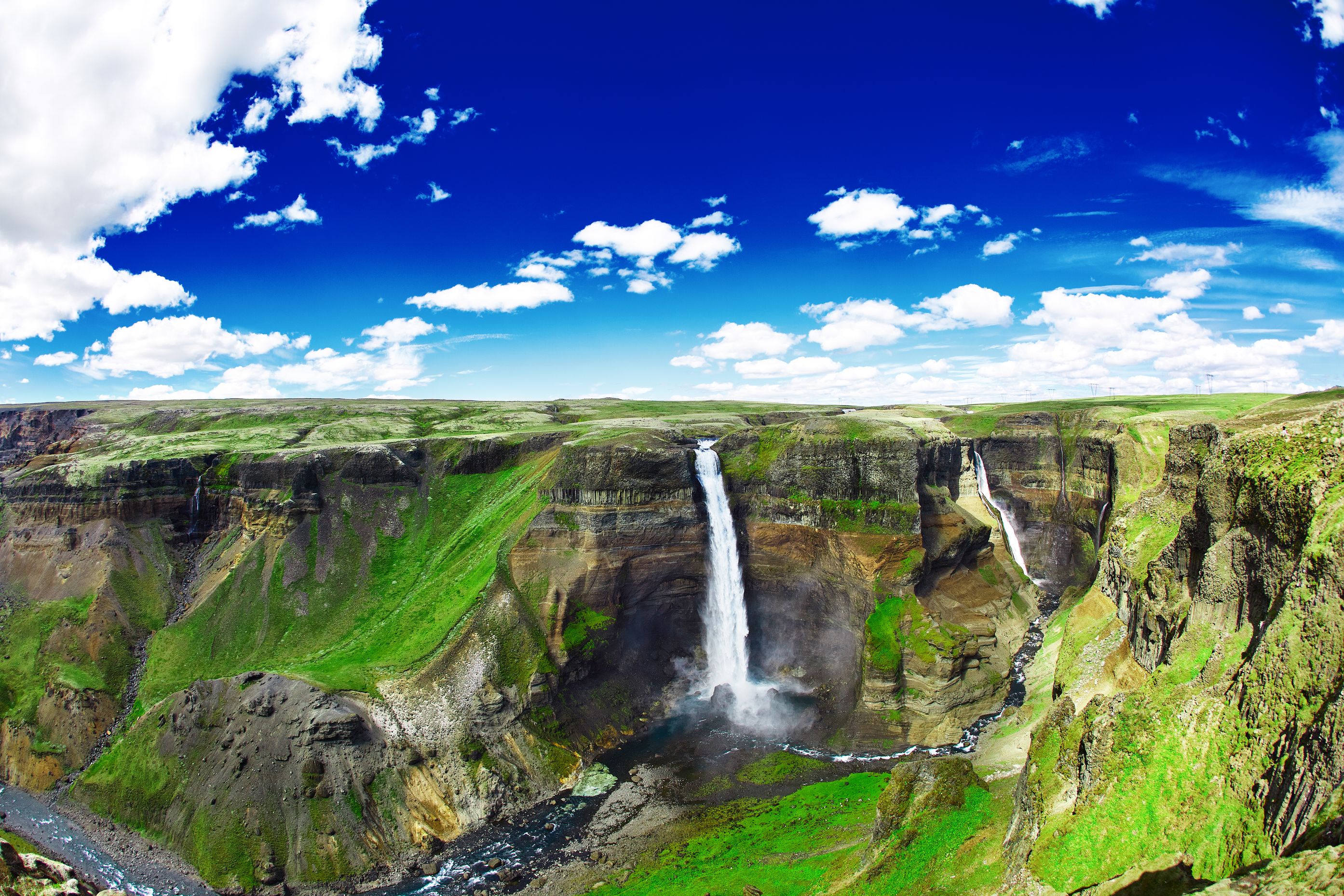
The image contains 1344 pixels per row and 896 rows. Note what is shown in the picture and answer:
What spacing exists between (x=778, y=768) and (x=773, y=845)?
8440mm

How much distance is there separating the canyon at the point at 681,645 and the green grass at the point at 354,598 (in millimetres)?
375

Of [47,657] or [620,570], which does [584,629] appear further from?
[47,657]

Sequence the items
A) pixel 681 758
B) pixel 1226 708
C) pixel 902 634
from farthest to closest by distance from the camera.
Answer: pixel 902 634 → pixel 681 758 → pixel 1226 708

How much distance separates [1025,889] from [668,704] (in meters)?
39.4

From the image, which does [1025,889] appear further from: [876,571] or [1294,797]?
[876,571]

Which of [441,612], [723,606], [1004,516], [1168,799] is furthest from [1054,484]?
[1168,799]

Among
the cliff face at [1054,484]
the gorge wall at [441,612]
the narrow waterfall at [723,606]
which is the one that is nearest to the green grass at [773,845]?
the gorge wall at [441,612]

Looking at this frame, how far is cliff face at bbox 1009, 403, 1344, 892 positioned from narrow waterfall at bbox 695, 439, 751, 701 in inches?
1392

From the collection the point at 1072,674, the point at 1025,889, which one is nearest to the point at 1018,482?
the point at 1072,674

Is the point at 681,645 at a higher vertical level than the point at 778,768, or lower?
higher

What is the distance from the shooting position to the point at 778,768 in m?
42.5

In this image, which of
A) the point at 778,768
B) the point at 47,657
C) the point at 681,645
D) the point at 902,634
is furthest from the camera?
the point at 47,657

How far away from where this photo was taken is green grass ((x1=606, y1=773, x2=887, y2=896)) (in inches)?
1202

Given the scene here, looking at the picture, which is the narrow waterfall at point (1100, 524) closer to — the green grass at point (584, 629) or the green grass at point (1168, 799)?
the green grass at point (584, 629)
